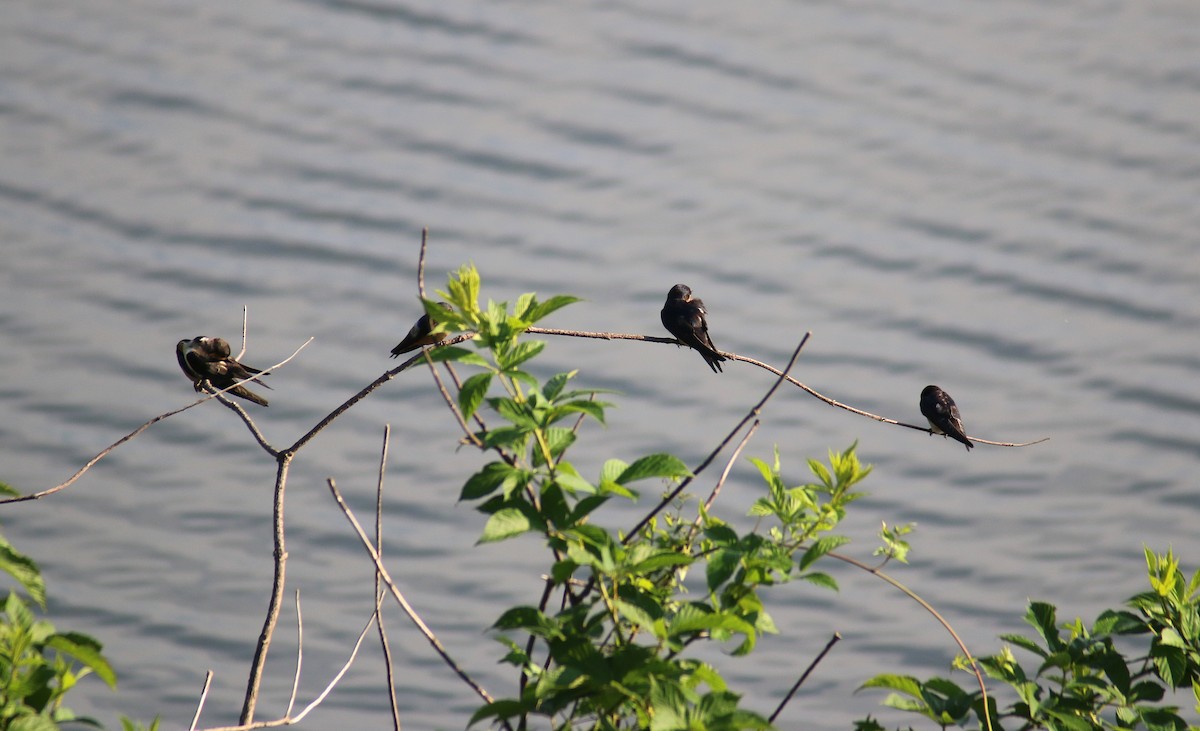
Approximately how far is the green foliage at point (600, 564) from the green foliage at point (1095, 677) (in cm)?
47

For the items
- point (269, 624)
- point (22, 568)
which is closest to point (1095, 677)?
point (269, 624)

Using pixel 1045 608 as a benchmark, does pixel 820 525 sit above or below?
above

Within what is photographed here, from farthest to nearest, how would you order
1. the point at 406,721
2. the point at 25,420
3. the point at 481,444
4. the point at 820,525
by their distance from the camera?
1. the point at 25,420
2. the point at 406,721
3. the point at 820,525
4. the point at 481,444

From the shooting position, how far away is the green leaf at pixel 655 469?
229 centimetres

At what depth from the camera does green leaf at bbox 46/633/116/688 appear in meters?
2.24

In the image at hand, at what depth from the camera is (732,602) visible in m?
2.46

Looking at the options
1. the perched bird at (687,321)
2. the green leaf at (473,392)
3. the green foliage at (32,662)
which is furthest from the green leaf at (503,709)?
the perched bird at (687,321)

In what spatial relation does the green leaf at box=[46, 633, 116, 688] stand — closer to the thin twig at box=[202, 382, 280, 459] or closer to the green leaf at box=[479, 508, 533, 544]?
the thin twig at box=[202, 382, 280, 459]

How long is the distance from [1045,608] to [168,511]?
24.0ft

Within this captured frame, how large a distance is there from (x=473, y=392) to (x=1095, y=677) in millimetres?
1563

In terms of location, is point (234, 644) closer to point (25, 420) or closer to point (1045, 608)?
point (25, 420)

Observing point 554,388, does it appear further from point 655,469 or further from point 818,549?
point 818,549

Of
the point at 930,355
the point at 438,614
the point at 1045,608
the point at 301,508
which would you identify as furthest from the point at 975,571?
the point at 1045,608

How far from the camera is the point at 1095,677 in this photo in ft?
9.49
